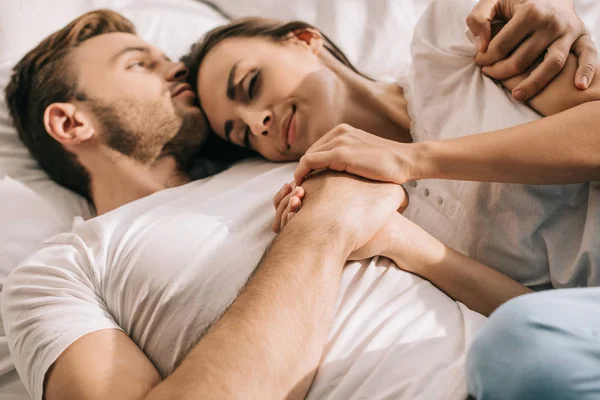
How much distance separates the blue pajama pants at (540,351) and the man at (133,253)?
0.26 m

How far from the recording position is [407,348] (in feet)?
2.78

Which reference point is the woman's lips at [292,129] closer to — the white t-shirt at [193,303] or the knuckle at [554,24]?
the white t-shirt at [193,303]

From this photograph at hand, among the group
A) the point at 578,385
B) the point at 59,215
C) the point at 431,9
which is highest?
the point at 431,9

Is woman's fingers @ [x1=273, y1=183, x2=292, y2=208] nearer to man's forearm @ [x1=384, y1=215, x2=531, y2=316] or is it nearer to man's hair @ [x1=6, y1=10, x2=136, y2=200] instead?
man's forearm @ [x1=384, y1=215, x2=531, y2=316]

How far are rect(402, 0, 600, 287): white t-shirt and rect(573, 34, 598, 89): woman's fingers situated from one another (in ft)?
0.33

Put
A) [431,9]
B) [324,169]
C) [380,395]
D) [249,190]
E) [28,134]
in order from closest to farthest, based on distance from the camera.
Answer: [380,395]
[324,169]
[249,190]
[431,9]
[28,134]

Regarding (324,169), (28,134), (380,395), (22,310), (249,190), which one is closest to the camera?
(380,395)

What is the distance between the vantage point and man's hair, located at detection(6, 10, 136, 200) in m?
1.41

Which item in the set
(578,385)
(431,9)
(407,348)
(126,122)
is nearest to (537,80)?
(431,9)

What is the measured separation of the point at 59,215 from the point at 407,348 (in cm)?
92

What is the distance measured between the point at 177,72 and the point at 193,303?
0.74 meters

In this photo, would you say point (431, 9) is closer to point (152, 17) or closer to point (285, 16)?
point (285, 16)

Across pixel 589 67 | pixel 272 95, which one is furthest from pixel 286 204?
pixel 589 67

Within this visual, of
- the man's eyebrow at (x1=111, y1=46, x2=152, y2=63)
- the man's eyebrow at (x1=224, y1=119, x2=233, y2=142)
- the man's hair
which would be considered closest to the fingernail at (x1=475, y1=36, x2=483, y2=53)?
the man's eyebrow at (x1=224, y1=119, x2=233, y2=142)
